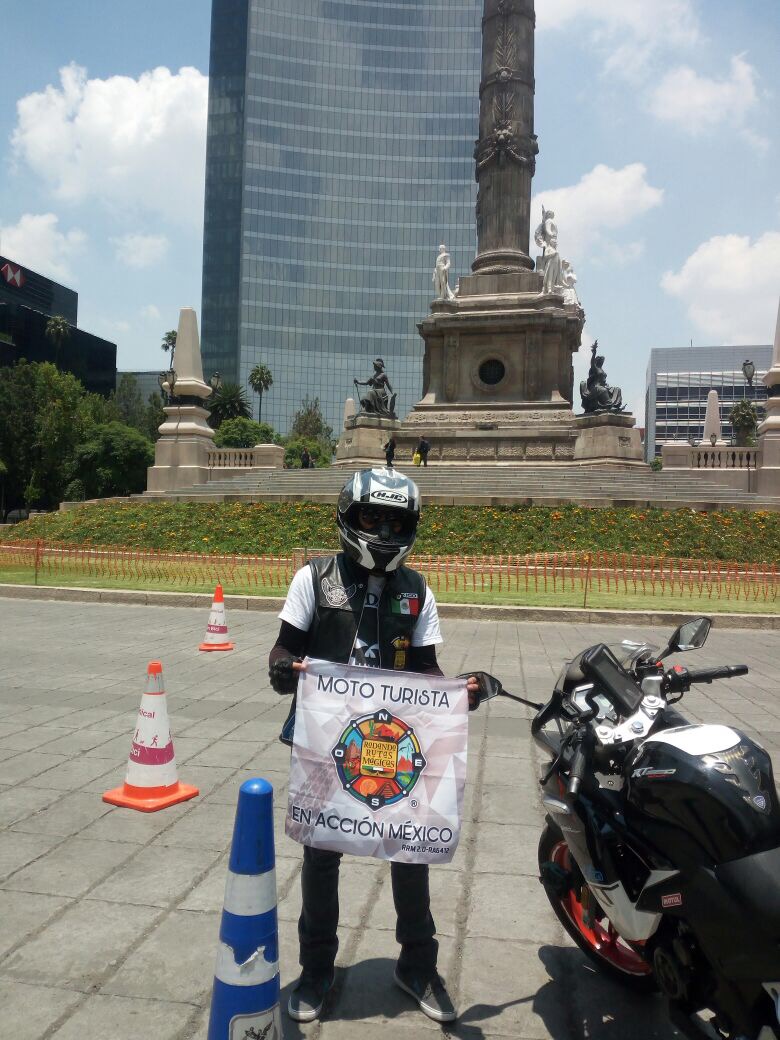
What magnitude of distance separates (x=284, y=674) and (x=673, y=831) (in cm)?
137

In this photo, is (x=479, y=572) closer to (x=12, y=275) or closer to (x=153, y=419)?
(x=153, y=419)

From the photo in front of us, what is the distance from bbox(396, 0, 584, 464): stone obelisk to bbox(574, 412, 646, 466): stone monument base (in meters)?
2.50

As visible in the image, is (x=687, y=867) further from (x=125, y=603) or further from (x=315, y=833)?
(x=125, y=603)

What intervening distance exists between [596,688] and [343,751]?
89 cm

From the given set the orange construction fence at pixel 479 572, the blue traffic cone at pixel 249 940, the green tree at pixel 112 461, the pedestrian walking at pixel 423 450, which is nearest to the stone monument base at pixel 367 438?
the pedestrian walking at pixel 423 450

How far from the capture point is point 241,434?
251ft

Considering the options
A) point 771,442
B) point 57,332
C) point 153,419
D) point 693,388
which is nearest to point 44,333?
point 57,332

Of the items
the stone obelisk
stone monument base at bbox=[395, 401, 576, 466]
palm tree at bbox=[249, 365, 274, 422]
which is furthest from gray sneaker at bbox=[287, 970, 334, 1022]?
palm tree at bbox=[249, 365, 274, 422]

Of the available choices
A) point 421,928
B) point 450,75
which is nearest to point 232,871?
point 421,928

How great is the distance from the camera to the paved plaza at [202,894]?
2.78 metres

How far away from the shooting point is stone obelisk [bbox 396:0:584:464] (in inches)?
1339

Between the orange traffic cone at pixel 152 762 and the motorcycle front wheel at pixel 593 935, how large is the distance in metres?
2.63

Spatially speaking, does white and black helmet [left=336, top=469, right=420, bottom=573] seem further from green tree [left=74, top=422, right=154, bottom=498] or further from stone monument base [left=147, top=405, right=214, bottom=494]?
green tree [left=74, top=422, right=154, bottom=498]

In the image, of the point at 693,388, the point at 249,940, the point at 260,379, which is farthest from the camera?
the point at 693,388
